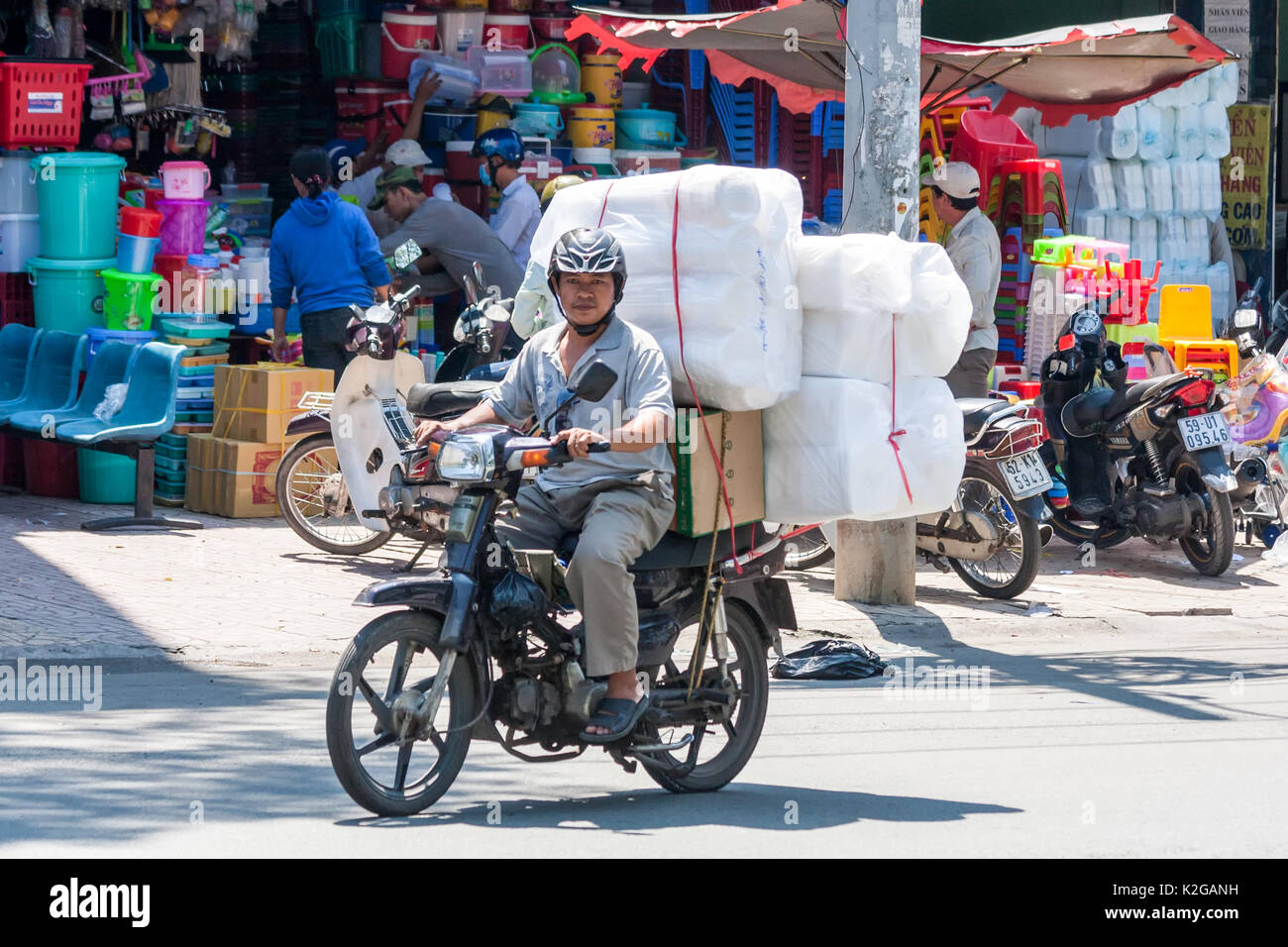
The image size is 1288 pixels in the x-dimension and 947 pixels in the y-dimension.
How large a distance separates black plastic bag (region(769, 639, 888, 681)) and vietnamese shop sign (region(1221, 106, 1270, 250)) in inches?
392

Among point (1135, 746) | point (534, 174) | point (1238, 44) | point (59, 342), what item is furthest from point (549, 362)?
point (1238, 44)

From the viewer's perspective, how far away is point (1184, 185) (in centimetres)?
1659

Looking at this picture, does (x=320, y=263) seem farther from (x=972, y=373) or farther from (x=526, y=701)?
(x=526, y=701)

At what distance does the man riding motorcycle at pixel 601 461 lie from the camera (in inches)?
Answer: 236

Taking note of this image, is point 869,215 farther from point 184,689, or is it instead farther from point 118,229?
point 118,229

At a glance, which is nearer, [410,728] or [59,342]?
[410,728]

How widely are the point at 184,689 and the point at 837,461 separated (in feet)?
9.72

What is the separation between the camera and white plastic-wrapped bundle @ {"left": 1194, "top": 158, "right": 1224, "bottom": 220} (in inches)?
659

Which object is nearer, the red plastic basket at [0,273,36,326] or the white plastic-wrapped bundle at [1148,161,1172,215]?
the red plastic basket at [0,273,36,326]

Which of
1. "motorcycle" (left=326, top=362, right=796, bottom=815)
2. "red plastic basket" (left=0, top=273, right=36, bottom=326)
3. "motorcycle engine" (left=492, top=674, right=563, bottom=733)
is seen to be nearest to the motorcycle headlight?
"motorcycle" (left=326, top=362, right=796, bottom=815)

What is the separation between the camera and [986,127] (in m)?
14.5

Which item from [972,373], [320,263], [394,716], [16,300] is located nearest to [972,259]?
[972,373]

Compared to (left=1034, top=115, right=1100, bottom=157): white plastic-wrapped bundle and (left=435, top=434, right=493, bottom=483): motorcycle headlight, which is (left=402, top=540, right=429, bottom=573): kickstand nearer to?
(left=435, top=434, right=493, bottom=483): motorcycle headlight

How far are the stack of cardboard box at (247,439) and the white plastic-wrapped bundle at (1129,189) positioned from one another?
7511 mm
